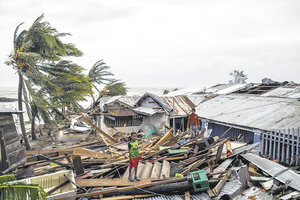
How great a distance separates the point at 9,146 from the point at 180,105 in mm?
13787

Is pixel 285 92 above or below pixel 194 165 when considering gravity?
above

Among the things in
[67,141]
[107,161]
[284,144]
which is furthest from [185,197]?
[67,141]

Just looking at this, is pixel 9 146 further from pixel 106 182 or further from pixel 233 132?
pixel 233 132

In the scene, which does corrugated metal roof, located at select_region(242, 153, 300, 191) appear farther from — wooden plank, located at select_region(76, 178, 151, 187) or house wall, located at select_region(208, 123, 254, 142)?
wooden plank, located at select_region(76, 178, 151, 187)

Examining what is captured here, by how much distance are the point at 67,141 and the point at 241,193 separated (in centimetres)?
1515

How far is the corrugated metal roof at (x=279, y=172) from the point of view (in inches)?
251

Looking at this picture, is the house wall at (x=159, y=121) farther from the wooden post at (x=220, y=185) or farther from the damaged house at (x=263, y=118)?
the wooden post at (x=220, y=185)

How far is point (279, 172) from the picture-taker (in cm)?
707

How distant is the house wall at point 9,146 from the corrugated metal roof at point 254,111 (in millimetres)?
10134

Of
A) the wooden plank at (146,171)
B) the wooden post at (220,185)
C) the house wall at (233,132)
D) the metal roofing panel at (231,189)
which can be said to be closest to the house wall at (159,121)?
the house wall at (233,132)

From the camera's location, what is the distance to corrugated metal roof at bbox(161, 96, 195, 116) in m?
18.2

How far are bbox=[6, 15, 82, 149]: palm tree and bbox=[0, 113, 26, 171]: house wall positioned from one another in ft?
20.4

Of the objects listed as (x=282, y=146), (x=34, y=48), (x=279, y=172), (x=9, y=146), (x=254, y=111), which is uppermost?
(x=34, y=48)

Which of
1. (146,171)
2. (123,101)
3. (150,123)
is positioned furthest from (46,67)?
(146,171)
